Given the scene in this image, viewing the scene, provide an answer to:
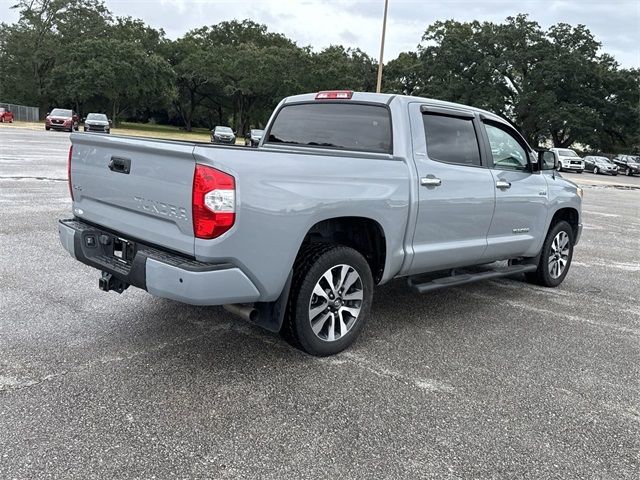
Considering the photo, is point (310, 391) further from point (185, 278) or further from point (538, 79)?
point (538, 79)

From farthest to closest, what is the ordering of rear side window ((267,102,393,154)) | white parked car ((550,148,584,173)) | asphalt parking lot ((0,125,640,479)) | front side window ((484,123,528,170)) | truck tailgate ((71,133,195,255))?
white parked car ((550,148,584,173)) → front side window ((484,123,528,170)) → rear side window ((267,102,393,154)) → truck tailgate ((71,133,195,255)) → asphalt parking lot ((0,125,640,479))

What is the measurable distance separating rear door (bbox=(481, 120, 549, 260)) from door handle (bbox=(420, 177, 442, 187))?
3.06ft

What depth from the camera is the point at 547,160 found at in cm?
594

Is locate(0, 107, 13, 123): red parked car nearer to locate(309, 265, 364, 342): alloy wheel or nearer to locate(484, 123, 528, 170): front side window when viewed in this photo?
locate(484, 123, 528, 170): front side window

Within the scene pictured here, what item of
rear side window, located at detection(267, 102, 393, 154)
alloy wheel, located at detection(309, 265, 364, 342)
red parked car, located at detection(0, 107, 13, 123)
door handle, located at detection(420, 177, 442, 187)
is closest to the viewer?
alloy wheel, located at detection(309, 265, 364, 342)

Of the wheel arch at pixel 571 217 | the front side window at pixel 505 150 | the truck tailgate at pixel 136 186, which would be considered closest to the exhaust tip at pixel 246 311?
the truck tailgate at pixel 136 186

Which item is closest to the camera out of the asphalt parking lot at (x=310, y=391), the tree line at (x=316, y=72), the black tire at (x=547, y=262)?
the asphalt parking lot at (x=310, y=391)

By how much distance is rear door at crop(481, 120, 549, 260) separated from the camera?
5320mm

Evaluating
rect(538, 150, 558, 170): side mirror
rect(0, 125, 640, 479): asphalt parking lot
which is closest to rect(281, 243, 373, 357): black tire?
rect(0, 125, 640, 479): asphalt parking lot

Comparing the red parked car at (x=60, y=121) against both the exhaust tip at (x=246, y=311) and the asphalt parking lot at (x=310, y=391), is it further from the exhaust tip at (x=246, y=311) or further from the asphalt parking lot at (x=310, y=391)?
the exhaust tip at (x=246, y=311)

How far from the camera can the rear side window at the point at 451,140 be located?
15.5ft

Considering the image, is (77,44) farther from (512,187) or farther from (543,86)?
(512,187)

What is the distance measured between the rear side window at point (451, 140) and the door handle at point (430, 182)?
0.22 m

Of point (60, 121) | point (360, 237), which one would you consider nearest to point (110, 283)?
point (360, 237)
